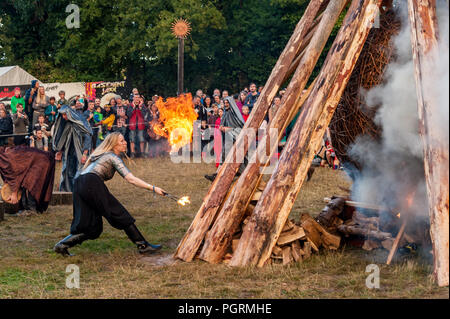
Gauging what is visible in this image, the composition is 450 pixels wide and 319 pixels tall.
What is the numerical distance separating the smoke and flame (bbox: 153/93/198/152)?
12170 mm

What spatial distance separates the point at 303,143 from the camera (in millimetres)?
7316

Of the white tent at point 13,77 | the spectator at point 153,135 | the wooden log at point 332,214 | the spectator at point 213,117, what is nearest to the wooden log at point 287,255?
the wooden log at point 332,214

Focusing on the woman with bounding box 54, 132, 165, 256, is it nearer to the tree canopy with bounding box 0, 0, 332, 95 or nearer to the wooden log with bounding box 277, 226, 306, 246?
the wooden log with bounding box 277, 226, 306, 246

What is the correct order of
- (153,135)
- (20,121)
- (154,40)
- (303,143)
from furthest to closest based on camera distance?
(154,40)
(153,135)
(20,121)
(303,143)

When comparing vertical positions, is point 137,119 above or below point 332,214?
above

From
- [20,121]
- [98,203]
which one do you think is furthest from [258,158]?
[20,121]

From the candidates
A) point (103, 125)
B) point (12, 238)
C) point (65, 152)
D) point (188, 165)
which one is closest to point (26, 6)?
point (103, 125)

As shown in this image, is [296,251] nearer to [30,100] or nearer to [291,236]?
[291,236]

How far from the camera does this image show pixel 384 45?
7551 millimetres

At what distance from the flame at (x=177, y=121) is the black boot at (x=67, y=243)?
11685 mm

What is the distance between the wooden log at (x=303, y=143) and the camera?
7.26m

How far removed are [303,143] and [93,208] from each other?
272 cm

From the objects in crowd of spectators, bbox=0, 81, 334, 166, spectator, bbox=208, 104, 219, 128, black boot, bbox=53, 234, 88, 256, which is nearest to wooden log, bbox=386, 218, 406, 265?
black boot, bbox=53, 234, 88, 256

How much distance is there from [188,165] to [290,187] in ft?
39.1
